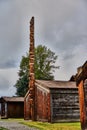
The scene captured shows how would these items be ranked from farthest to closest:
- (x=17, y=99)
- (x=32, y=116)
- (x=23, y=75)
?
(x=23, y=75)
(x=17, y=99)
(x=32, y=116)

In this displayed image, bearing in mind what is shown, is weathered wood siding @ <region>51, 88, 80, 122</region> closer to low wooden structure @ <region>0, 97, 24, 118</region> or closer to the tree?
low wooden structure @ <region>0, 97, 24, 118</region>

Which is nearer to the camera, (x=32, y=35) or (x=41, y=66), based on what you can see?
(x=32, y=35)

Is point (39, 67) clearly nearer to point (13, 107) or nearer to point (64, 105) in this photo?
point (13, 107)

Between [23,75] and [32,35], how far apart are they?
100 feet

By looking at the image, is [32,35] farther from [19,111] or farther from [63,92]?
[19,111]

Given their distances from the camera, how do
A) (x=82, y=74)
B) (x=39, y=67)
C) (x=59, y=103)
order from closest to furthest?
1. (x=82, y=74)
2. (x=59, y=103)
3. (x=39, y=67)

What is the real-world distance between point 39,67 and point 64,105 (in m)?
38.6

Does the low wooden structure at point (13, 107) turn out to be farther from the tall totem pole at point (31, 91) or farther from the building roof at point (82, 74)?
the building roof at point (82, 74)

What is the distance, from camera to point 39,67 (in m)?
69.2

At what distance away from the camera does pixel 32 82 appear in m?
35.9

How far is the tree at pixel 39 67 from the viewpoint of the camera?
67000 mm

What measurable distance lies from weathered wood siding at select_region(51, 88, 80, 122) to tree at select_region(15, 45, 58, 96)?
3520 cm

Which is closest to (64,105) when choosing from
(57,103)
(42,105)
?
(57,103)

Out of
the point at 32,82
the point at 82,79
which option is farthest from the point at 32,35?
the point at 82,79
